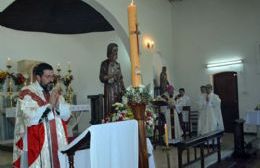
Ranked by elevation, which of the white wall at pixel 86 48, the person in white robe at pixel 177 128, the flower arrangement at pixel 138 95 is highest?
the white wall at pixel 86 48

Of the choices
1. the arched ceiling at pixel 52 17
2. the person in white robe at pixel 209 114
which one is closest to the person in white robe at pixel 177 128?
the person in white robe at pixel 209 114

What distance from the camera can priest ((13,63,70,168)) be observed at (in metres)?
3.75

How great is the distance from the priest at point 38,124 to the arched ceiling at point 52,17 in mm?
6911

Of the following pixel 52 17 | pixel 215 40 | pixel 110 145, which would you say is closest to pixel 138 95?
pixel 110 145

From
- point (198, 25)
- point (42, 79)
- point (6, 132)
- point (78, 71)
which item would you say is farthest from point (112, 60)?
point (198, 25)

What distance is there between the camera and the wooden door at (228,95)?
12.4m

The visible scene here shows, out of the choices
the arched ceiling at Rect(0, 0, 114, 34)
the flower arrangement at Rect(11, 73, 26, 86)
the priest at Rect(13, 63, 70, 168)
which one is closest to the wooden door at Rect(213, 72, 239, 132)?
the arched ceiling at Rect(0, 0, 114, 34)

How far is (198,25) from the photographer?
13117 millimetres

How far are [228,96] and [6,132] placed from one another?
733 cm

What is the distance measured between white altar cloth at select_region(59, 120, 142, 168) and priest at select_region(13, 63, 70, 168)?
79 centimetres

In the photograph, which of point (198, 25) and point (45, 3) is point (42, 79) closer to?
point (45, 3)

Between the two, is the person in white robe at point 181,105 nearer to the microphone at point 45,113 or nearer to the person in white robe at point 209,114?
the person in white robe at point 209,114

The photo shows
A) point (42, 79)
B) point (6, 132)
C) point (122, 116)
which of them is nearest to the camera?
point (122, 116)

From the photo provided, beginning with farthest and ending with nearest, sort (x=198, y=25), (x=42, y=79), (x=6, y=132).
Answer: (x=198, y=25) → (x=6, y=132) → (x=42, y=79)
